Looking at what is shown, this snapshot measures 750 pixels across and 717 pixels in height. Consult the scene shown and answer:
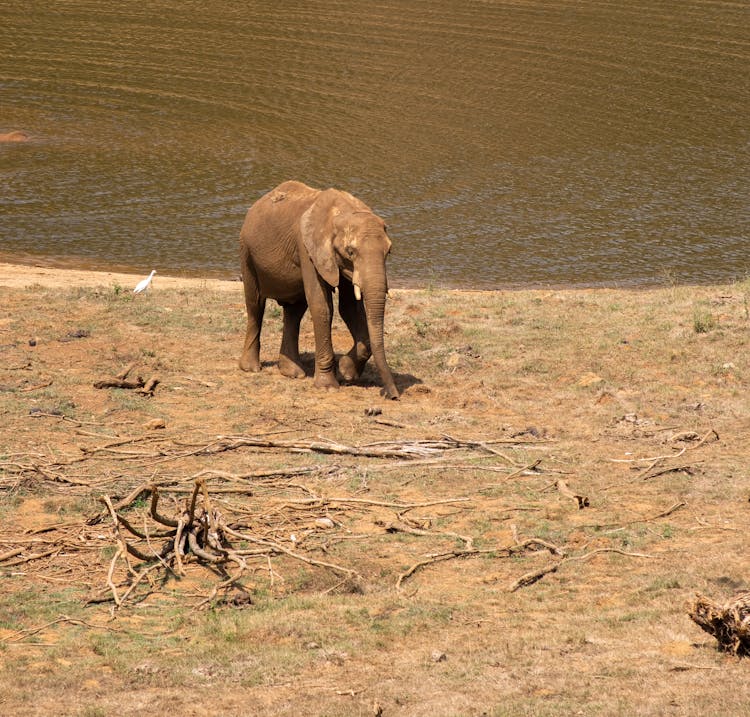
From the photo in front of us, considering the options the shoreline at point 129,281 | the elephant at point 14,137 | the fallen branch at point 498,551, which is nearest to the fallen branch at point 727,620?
the fallen branch at point 498,551

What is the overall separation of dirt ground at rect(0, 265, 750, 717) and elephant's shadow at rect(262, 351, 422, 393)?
2.1 inches

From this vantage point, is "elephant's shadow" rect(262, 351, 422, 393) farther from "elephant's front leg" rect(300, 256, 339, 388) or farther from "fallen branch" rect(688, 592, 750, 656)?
"fallen branch" rect(688, 592, 750, 656)

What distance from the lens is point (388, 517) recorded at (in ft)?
28.9

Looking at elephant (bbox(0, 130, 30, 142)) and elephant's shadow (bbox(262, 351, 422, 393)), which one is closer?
elephant's shadow (bbox(262, 351, 422, 393))

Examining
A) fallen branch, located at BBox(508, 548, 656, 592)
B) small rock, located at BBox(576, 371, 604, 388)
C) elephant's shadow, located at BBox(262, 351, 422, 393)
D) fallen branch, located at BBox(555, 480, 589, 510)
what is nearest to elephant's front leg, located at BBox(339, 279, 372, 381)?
elephant's shadow, located at BBox(262, 351, 422, 393)

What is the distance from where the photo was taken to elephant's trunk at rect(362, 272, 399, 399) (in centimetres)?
1173

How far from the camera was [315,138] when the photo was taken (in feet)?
90.6

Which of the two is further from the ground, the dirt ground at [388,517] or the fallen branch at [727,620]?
the fallen branch at [727,620]

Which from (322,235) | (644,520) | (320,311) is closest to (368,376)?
(320,311)

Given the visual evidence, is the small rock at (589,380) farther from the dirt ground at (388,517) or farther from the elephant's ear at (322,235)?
the elephant's ear at (322,235)

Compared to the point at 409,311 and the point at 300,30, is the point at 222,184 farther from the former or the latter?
the point at 300,30

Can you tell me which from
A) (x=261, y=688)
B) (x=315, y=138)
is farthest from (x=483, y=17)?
(x=261, y=688)

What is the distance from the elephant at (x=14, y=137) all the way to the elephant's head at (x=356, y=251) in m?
17.2

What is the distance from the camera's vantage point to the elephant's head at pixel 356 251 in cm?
1173
